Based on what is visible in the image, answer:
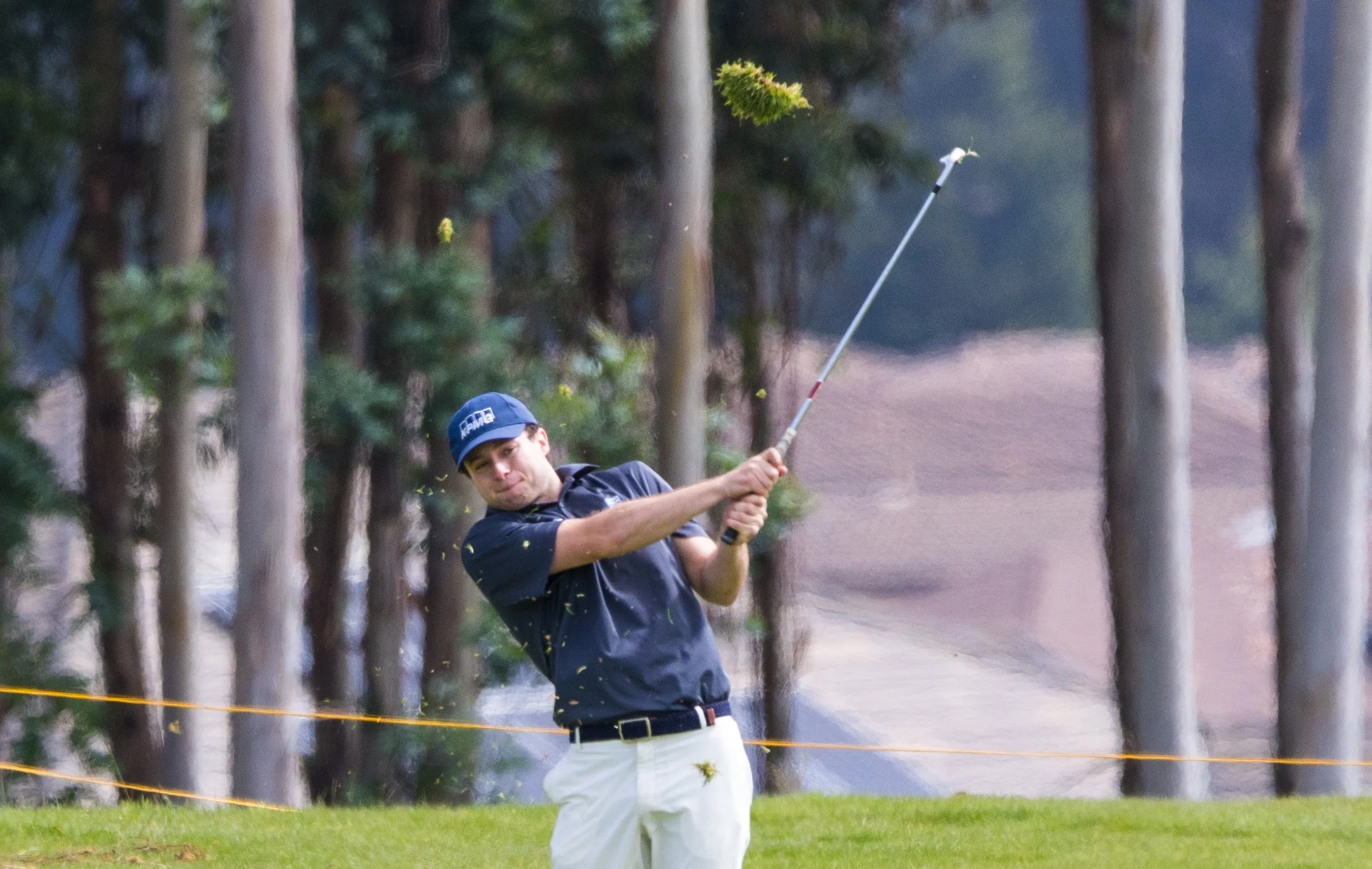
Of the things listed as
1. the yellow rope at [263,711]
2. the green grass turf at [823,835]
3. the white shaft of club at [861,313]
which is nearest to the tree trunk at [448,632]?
the yellow rope at [263,711]

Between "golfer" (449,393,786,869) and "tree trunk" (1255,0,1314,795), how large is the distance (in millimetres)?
10337

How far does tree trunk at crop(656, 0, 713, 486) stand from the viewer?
12.0 metres

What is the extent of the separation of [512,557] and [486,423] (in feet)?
0.99

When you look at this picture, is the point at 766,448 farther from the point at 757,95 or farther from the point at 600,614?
the point at 600,614

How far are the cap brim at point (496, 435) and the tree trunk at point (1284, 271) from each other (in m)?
10.5

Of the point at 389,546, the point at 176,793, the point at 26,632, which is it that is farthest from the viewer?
the point at 389,546

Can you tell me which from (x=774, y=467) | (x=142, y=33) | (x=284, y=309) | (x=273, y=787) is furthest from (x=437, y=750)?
(x=774, y=467)

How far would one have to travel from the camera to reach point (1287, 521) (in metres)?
14.8

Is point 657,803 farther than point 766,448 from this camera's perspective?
No

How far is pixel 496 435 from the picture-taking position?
15.4 feet

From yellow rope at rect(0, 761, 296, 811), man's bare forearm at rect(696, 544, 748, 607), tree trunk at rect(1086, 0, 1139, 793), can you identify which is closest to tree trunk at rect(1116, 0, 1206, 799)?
tree trunk at rect(1086, 0, 1139, 793)

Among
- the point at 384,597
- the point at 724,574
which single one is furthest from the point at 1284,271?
the point at 724,574

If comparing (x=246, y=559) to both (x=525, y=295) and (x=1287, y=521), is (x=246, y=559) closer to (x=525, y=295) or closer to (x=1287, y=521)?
(x=525, y=295)

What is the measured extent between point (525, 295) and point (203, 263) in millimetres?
3569
